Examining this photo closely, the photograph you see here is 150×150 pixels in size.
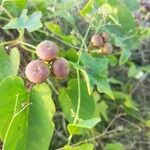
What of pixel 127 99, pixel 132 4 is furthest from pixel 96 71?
pixel 127 99

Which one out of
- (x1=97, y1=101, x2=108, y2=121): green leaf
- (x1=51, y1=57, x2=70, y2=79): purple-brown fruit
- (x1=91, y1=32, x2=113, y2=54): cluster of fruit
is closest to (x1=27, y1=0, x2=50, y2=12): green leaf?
(x1=91, y1=32, x2=113, y2=54): cluster of fruit

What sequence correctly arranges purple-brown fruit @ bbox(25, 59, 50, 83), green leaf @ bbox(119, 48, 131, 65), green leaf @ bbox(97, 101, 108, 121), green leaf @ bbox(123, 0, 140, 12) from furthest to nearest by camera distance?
green leaf @ bbox(97, 101, 108, 121) → green leaf @ bbox(123, 0, 140, 12) → green leaf @ bbox(119, 48, 131, 65) → purple-brown fruit @ bbox(25, 59, 50, 83)

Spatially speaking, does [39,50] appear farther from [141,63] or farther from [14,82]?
[141,63]

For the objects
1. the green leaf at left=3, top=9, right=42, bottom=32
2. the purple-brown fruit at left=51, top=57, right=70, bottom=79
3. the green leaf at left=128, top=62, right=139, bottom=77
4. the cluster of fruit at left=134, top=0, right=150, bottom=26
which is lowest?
the green leaf at left=128, top=62, right=139, bottom=77

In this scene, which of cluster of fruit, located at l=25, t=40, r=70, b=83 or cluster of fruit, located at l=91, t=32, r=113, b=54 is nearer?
cluster of fruit, located at l=25, t=40, r=70, b=83

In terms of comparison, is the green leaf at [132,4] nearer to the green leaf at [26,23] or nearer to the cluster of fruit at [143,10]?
the cluster of fruit at [143,10]

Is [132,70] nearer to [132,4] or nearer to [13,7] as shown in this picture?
[132,4]

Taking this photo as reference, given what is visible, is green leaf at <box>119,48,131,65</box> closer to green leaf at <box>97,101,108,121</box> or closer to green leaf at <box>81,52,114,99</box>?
green leaf at <box>81,52,114,99</box>
